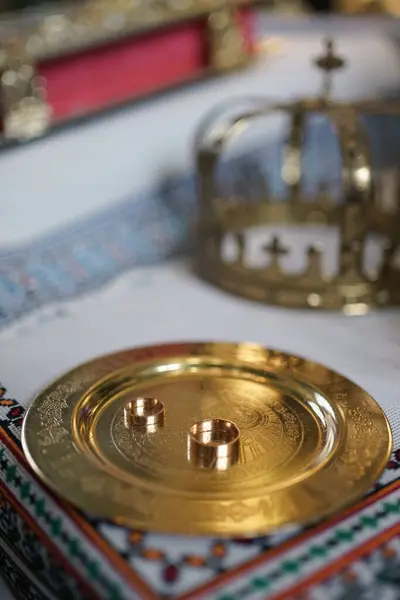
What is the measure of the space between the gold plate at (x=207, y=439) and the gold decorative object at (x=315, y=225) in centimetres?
19

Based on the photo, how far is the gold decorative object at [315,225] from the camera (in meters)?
1.12

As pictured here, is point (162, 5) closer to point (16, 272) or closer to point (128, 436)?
point (16, 272)

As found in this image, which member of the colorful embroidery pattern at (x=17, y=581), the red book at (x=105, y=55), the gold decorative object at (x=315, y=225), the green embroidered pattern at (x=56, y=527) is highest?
the red book at (x=105, y=55)

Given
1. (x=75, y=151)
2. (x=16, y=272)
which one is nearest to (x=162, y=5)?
(x=75, y=151)

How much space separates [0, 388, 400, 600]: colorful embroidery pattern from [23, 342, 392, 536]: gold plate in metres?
0.01

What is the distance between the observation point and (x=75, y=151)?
1.36 meters

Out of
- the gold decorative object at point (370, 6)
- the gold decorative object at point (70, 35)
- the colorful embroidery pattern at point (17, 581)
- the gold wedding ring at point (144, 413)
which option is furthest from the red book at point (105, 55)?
the colorful embroidery pattern at point (17, 581)

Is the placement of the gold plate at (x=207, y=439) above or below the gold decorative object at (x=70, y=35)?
below

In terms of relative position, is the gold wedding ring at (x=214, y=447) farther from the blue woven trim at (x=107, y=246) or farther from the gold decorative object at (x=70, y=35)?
the gold decorative object at (x=70, y=35)

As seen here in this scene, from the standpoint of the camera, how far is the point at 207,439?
2.84 feet

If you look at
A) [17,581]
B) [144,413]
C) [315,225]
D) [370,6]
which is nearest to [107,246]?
[315,225]

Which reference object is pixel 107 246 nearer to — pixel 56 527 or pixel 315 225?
pixel 315 225

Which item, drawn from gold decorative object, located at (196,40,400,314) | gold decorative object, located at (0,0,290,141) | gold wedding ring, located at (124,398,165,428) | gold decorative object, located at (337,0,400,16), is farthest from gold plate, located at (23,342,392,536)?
gold decorative object, located at (337,0,400,16)

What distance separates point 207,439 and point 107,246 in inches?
20.5
